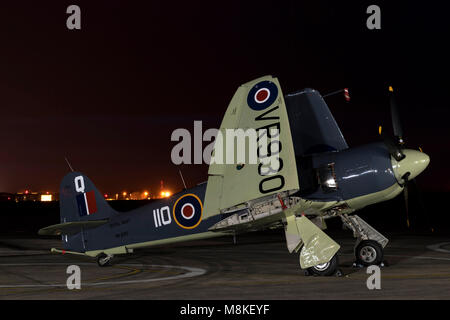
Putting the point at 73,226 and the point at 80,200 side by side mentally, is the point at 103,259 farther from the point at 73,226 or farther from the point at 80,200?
the point at 80,200

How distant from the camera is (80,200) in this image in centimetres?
1617

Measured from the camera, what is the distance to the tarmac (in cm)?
1027

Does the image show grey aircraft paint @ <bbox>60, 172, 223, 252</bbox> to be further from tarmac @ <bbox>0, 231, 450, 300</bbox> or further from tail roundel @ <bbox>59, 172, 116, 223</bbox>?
tarmac @ <bbox>0, 231, 450, 300</bbox>

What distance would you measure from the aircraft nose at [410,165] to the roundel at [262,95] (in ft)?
10.0

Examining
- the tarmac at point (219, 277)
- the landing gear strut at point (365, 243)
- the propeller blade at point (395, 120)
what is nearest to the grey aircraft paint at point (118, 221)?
the tarmac at point (219, 277)

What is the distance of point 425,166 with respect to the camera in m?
12.5

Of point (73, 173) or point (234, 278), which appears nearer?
point (234, 278)

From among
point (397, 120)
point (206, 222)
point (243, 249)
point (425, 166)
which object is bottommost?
point (243, 249)

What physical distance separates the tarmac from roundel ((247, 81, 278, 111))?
3633mm

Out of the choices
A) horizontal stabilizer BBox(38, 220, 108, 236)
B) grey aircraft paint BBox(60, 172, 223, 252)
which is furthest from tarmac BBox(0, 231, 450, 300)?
horizontal stabilizer BBox(38, 220, 108, 236)
